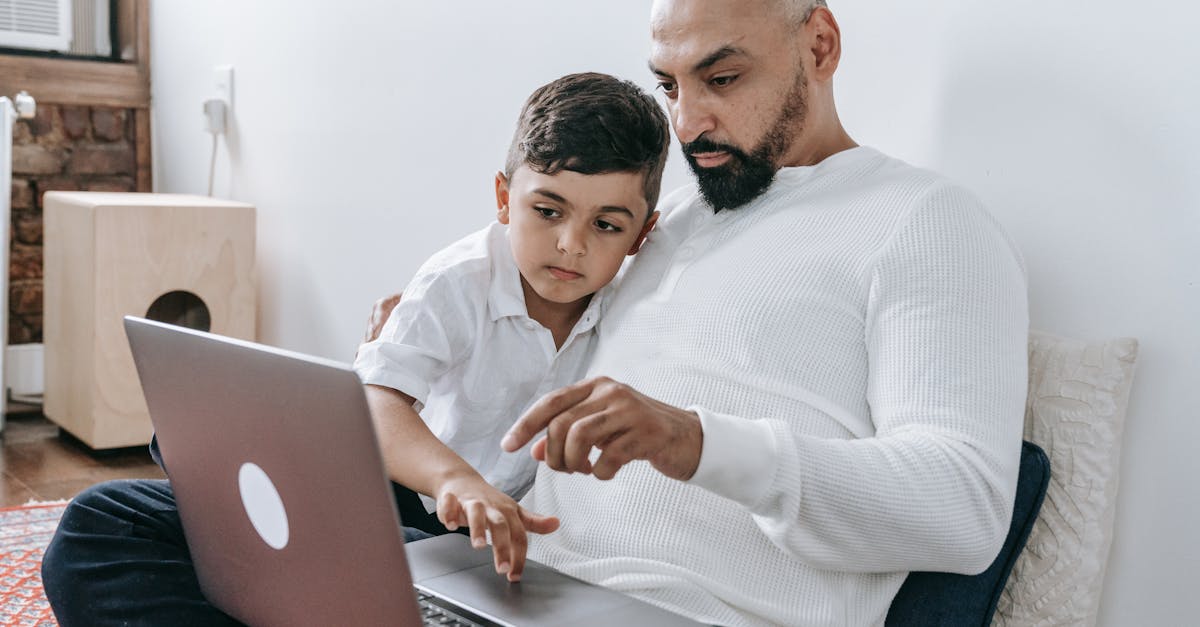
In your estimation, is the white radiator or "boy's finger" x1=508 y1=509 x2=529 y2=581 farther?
the white radiator

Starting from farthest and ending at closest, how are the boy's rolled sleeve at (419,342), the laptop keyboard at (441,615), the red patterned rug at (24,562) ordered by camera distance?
the red patterned rug at (24,562) → the boy's rolled sleeve at (419,342) → the laptop keyboard at (441,615)

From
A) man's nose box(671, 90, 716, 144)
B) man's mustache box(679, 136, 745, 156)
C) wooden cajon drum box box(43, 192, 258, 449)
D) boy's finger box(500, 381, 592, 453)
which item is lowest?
wooden cajon drum box box(43, 192, 258, 449)

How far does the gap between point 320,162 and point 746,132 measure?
1.62 meters

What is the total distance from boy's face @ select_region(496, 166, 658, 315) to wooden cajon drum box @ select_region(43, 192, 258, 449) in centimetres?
170

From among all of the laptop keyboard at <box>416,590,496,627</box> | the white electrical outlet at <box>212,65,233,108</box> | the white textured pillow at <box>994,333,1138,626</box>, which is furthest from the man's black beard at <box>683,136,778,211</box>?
the white electrical outlet at <box>212,65,233,108</box>

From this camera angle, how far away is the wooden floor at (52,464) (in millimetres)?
2486

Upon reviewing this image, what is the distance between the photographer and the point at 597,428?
818 mm

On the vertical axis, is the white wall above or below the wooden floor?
above

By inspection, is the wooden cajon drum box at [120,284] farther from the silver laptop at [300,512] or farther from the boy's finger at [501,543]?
the boy's finger at [501,543]

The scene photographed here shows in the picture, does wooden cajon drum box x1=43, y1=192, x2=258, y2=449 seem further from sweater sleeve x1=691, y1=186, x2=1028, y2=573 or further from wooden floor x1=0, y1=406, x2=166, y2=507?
sweater sleeve x1=691, y1=186, x2=1028, y2=573

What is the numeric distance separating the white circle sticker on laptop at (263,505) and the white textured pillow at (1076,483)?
0.73 m

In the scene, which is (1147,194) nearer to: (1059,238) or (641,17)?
(1059,238)

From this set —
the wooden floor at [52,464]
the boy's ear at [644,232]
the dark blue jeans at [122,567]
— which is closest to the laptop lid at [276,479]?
the dark blue jeans at [122,567]

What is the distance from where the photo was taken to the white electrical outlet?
3.06 meters
